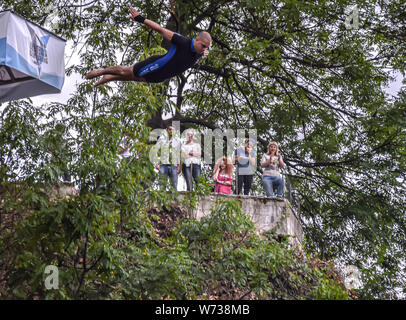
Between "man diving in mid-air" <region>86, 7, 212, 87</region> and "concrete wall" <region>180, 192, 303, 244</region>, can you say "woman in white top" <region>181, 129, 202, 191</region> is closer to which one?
"concrete wall" <region>180, 192, 303, 244</region>

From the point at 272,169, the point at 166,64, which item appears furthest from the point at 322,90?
the point at 166,64

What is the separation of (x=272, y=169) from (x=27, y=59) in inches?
186

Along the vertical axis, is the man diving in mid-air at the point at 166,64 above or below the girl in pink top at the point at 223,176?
above

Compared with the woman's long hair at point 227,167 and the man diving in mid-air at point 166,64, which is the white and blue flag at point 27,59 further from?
the woman's long hair at point 227,167

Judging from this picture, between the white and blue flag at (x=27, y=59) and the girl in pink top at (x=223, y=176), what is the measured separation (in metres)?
3.40

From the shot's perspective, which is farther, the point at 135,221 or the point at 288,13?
the point at 288,13

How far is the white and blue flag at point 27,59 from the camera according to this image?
660 cm

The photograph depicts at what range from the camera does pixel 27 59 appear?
6832 millimetres

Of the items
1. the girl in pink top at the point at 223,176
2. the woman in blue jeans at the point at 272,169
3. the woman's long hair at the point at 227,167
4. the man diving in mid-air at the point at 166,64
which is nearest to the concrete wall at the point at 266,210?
the woman in blue jeans at the point at 272,169

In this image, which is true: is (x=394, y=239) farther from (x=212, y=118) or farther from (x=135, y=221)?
(x=135, y=221)

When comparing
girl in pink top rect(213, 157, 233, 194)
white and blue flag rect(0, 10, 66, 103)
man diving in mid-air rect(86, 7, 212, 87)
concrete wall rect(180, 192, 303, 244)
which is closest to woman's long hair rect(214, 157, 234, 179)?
girl in pink top rect(213, 157, 233, 194)
